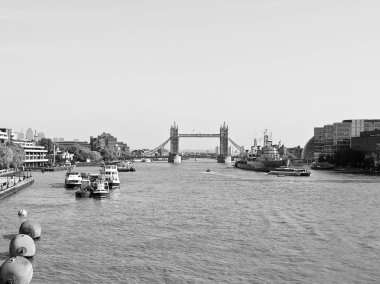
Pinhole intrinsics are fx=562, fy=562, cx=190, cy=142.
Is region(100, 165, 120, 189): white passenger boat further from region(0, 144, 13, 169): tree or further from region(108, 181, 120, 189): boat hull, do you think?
region(0, 144, 13, 169): tree

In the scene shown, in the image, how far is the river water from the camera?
40438 mm

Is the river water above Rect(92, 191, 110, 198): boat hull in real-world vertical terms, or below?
below

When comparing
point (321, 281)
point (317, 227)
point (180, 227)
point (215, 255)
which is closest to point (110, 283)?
point (215, 255)

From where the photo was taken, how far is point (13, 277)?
3334 cm

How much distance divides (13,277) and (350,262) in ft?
82.8

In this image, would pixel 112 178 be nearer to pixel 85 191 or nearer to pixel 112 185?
pixel 112 185

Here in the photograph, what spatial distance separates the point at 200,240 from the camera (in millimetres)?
52375

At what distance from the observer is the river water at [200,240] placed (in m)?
40.4

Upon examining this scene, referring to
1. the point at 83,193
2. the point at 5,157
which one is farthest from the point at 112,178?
the point at 5,157

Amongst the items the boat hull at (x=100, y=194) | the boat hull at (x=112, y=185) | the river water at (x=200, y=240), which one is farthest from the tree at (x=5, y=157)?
the boat hull at (x=100, y=194)

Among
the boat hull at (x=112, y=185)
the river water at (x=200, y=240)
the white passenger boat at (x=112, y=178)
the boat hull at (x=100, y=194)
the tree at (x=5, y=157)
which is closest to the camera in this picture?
the river water at (x=200, y=240)

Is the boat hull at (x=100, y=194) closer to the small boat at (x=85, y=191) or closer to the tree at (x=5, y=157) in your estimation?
the small boat at (x=85, y=191)

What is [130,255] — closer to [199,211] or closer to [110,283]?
[110,283]

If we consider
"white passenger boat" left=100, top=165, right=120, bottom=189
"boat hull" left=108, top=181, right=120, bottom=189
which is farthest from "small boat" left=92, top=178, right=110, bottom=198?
"white passenger boat" left=100, top=165, right=120, bottom=189
